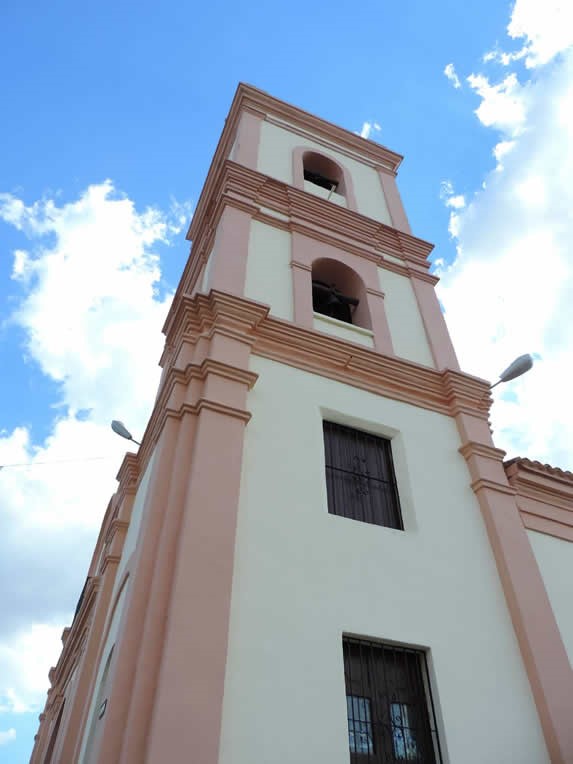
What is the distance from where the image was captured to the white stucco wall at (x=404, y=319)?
926 centimetres

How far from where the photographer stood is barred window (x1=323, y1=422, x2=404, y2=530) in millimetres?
6859

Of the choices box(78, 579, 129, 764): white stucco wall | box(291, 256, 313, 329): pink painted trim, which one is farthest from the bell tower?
box(78, 579, 129, 764): white stucco wall

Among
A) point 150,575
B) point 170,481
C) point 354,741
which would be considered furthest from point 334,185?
point 354,741

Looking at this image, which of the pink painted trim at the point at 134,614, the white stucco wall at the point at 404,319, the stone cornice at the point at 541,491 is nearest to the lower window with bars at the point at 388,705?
the pink painted trim at the point at 134,614

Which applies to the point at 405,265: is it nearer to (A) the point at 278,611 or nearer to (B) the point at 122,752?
(A) the point at 278,611

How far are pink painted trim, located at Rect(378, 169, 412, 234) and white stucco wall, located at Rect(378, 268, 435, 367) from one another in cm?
181

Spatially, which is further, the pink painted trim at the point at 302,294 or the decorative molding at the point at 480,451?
the pink painted trim at the point at 302,294

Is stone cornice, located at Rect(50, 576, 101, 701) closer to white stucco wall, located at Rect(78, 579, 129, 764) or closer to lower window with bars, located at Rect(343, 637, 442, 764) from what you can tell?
white stucco wall, located at Rect(78, 579, 129, 764)

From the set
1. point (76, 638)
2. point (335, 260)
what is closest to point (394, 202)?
point (335, 260)

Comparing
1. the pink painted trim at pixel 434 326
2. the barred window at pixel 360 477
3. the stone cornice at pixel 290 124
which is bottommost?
the barred window at pixel 360 477

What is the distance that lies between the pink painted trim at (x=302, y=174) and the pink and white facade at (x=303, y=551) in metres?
1.78

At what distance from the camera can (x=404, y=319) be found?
9.84 metres

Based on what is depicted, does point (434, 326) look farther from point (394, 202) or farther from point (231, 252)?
point (394, 202)

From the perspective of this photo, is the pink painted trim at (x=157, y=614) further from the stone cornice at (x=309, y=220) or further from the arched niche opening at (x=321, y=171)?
the arched niche opening at (x=321, y=171)
